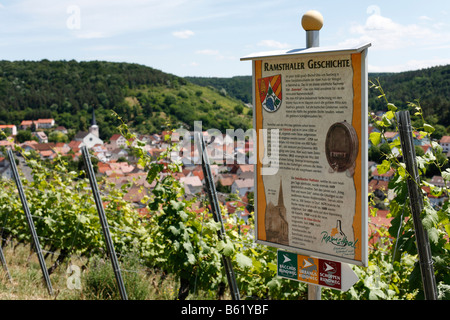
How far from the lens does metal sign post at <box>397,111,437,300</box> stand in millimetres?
1994

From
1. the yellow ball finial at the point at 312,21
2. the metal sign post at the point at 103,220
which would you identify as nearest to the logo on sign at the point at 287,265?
the yellow ball finial at the point at 312,21

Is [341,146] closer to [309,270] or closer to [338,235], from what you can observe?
[338,235]

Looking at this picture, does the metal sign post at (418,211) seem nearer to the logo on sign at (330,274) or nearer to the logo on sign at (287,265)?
the logo on sign at (330,274)

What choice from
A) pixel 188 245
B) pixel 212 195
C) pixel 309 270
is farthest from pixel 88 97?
pixel 309 270

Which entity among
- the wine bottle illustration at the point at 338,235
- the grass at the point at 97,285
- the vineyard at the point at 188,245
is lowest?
the grass at the point at 97,285

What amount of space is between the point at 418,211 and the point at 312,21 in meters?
1.05

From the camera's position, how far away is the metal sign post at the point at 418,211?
1.99 metres

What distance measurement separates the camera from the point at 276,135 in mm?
2223

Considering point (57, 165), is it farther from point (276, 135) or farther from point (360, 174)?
point (360, 174)

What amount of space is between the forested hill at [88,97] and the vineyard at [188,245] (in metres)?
58.1

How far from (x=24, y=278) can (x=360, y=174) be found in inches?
160

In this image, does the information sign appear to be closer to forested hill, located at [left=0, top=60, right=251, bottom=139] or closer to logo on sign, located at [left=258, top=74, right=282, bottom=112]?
logo on sign, located at [left=258, top=74, right=282, bottom=112]

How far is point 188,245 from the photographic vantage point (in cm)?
328
